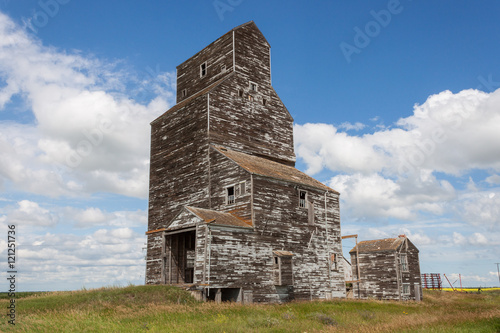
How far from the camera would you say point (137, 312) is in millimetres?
17734

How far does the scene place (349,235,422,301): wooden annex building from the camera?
33.9 meters

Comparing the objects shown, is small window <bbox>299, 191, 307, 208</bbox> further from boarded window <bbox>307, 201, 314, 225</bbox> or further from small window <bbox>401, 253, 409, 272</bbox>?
small window <bbox>401, 253, 409, 272</bbox>

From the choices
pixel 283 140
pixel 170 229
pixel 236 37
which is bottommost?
pixel 170 229

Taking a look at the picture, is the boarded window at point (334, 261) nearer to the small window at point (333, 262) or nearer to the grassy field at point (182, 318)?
the small window at point (333, 262)

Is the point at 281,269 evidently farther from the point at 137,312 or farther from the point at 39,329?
the point at 39,329

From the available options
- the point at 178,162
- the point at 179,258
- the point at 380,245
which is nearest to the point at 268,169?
the point at 178,162

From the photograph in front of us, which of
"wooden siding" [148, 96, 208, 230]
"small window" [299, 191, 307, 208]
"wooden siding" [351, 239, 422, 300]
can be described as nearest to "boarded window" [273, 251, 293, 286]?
"small window" [299, 191, 307, 208]

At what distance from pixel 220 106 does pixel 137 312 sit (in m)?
17.0

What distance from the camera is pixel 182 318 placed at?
16.7 m

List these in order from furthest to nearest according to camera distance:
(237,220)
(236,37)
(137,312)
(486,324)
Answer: (236,37) < (237,220) < (137,312) < (486,324)

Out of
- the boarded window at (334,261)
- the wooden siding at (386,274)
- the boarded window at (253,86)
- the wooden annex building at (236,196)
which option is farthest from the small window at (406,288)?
the boarded window at (253,86)

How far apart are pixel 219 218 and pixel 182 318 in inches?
290

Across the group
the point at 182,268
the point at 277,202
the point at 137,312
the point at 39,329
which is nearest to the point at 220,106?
the point at 277,202

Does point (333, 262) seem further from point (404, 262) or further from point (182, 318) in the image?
point (182, 318)
